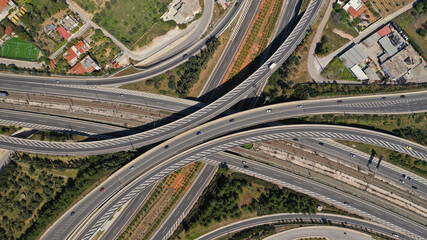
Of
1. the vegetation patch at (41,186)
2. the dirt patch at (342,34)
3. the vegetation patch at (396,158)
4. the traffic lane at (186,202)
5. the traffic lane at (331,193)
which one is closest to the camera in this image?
the vegetation patch at (41,186)

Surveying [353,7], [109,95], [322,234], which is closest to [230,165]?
[322,234]

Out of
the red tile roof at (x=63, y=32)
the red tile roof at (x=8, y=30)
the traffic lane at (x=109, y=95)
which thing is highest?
the red tile roof at (x=63, y=32)

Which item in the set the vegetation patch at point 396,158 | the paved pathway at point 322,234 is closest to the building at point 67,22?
the paved pathway at point 322,234

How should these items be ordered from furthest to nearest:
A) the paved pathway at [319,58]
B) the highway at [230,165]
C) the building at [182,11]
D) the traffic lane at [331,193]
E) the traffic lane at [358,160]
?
the paved pathway at [319,58], the building at [182,11], the traffic lane at [358,160], the traffic lane at [331,193], the highway at [230,165]

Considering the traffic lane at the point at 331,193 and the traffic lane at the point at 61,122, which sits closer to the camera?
the traffic lane at the point at 331,193

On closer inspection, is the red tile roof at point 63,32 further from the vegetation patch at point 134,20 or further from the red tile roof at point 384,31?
the red tile roof at point 384,31

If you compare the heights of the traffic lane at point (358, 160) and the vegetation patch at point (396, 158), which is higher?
the vegetation patch at point (396, 158)

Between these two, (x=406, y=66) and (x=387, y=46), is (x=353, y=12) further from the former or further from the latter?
(x=406, y=66)
